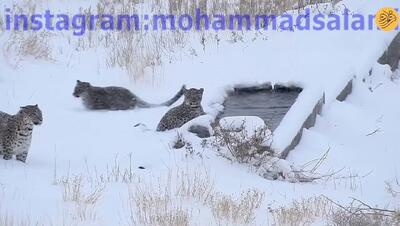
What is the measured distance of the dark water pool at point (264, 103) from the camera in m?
9.87

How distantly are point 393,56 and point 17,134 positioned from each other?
8006mm

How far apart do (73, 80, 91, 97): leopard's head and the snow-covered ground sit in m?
0.14

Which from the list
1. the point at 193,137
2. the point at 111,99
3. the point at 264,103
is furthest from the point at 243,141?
the point at 111,99

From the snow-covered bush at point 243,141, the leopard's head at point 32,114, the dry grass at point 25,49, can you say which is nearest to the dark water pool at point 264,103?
the snow-covered bush at point 243,141

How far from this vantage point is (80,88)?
1091 centimetres

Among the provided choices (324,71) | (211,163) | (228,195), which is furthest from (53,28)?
(228,195)

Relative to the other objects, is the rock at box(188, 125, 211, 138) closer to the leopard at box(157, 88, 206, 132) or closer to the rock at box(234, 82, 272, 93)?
the leopard at box(157, 88, 206, 132)

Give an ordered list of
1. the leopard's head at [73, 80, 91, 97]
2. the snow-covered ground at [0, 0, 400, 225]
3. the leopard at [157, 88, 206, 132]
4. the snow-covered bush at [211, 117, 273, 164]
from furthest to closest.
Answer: the leopard's head at [73, 80, 91, 97] < the leopard at [157, 88, 206, 132] < the snow-covered bush at [211, 117, 273, 164] < the snow-covered ground at [0, 0, 400, 225]

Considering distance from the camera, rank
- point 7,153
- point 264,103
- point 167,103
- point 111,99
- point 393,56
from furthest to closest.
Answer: point 393,56
point 167,103
point 111,99
point 264,103
point 7,153

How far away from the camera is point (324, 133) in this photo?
9.75m

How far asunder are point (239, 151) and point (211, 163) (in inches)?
13.7

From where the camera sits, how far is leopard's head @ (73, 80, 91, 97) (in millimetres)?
10875

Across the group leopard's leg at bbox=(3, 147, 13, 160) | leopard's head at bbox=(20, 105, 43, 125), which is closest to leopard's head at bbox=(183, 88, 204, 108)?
leopard's head at bbox=(20, 105, 43, 125)

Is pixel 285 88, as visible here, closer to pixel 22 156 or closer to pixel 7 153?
pixel 22 156
